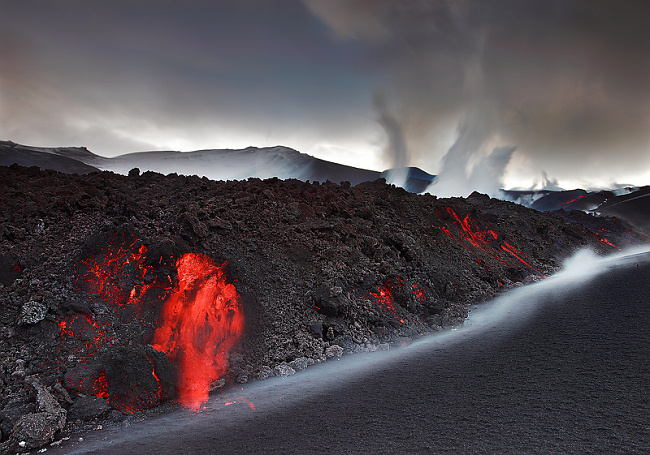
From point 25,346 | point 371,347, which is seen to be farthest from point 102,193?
point 371,347

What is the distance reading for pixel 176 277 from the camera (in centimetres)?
913

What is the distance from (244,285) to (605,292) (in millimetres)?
12534

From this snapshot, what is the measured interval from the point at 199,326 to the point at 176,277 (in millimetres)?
1696

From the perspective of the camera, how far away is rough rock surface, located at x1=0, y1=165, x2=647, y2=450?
6.61 metres

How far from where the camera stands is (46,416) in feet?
17.9

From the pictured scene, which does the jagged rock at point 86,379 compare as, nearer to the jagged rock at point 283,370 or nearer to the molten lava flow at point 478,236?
the jagged rock at point 283,370

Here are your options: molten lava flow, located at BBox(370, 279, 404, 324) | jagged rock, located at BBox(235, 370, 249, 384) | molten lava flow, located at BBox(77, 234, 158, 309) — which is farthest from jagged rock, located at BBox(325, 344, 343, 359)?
molten lava flow, located at BBox(77, 234, 158, 309)

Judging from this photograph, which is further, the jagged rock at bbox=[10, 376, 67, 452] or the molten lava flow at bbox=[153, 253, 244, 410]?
the molten lava flow at bbox=[153, 253, 244, 410]

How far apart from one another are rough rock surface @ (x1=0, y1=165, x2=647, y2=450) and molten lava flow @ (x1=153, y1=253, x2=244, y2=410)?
284 mm

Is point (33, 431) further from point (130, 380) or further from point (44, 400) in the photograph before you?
point (130, 380)

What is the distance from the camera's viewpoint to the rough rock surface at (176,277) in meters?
6.61

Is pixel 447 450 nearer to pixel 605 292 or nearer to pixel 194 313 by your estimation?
pixel 194 313

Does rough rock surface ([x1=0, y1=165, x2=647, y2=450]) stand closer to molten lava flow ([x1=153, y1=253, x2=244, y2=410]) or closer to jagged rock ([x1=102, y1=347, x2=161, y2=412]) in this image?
jagged rock ([x1=102, y1=347, x2=161, y2=412])

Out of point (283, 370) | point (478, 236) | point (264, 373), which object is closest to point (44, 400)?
point (264, 373)
